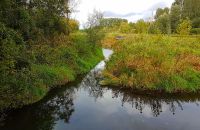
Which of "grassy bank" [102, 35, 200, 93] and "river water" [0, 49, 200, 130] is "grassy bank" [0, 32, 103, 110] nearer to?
"river water" [0, 49, 200, 130]

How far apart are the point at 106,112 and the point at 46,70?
24.6 feet

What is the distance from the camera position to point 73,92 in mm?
20234

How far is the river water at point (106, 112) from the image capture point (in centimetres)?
1377

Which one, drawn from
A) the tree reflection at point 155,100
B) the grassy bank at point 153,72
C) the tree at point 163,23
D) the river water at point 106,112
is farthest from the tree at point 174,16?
the river water at point 106,112

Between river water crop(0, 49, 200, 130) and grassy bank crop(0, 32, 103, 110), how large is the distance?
775 millimetres

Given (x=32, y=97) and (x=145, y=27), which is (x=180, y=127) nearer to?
(x=32, y=97)

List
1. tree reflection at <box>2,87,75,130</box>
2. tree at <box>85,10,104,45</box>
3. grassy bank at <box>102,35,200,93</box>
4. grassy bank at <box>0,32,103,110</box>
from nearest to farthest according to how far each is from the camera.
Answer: tree reflection at <box>2,87,75,130</box> < grassy bank at <box>0,32,103,110</box> < grassy bank at <box>102,35,200,93</box> < tree at <box>85,10,104,45</box>

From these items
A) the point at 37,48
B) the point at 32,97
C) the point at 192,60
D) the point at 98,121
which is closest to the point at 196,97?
the point at 192,60

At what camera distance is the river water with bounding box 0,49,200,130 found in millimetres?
13773

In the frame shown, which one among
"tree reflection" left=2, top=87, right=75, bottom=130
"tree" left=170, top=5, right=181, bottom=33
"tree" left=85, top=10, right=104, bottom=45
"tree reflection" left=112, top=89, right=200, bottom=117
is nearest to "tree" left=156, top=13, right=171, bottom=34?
"tree" left=170, top=5, right=181, bottom=33

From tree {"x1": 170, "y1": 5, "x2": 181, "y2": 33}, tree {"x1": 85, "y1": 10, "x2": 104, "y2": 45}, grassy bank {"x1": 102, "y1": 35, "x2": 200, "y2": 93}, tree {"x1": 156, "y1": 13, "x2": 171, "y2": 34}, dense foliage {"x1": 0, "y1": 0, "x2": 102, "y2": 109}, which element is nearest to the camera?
dense foliage {"x1": 0, "y1": 0, "x2": 102, "y2": 109}

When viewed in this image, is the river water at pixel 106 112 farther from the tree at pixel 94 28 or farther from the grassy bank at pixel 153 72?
the tree at pixel 94 28

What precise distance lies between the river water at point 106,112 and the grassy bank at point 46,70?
0.77 metres

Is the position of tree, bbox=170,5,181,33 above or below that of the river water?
above
